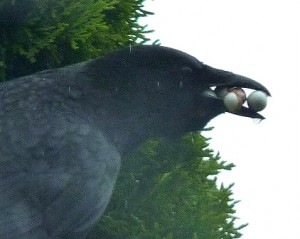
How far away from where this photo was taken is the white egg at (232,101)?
Result: 8.45m

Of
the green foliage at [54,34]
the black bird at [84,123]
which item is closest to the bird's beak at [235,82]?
the black bird at [84,123]

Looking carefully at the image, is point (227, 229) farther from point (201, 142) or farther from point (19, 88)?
point (19, 88)

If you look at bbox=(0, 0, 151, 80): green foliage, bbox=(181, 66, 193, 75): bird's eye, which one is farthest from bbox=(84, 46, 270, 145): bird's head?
bbox=(0, 0, 151, 80): green foliage

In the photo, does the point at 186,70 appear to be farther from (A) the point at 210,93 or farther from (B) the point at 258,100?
(B) the point at 258,100

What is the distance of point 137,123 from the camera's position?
8.57 meters

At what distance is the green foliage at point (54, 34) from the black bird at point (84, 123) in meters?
0.09

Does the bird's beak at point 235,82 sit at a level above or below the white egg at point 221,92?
above

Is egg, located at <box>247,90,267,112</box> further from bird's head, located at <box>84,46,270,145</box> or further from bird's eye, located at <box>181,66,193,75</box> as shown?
bird's eye, located at <box>181,66,193,75</box>

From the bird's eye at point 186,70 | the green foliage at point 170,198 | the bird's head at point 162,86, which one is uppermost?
the bird's eye at point 186,70

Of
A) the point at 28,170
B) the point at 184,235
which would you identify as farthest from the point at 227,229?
the point at 28,170

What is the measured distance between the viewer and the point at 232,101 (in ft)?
27.8

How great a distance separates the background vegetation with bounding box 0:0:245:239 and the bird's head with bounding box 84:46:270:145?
0.07 m

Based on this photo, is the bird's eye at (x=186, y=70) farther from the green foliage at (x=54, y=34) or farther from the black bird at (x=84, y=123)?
the green foliage at (x=54, y=34)

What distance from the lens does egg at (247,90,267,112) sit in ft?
27.8
